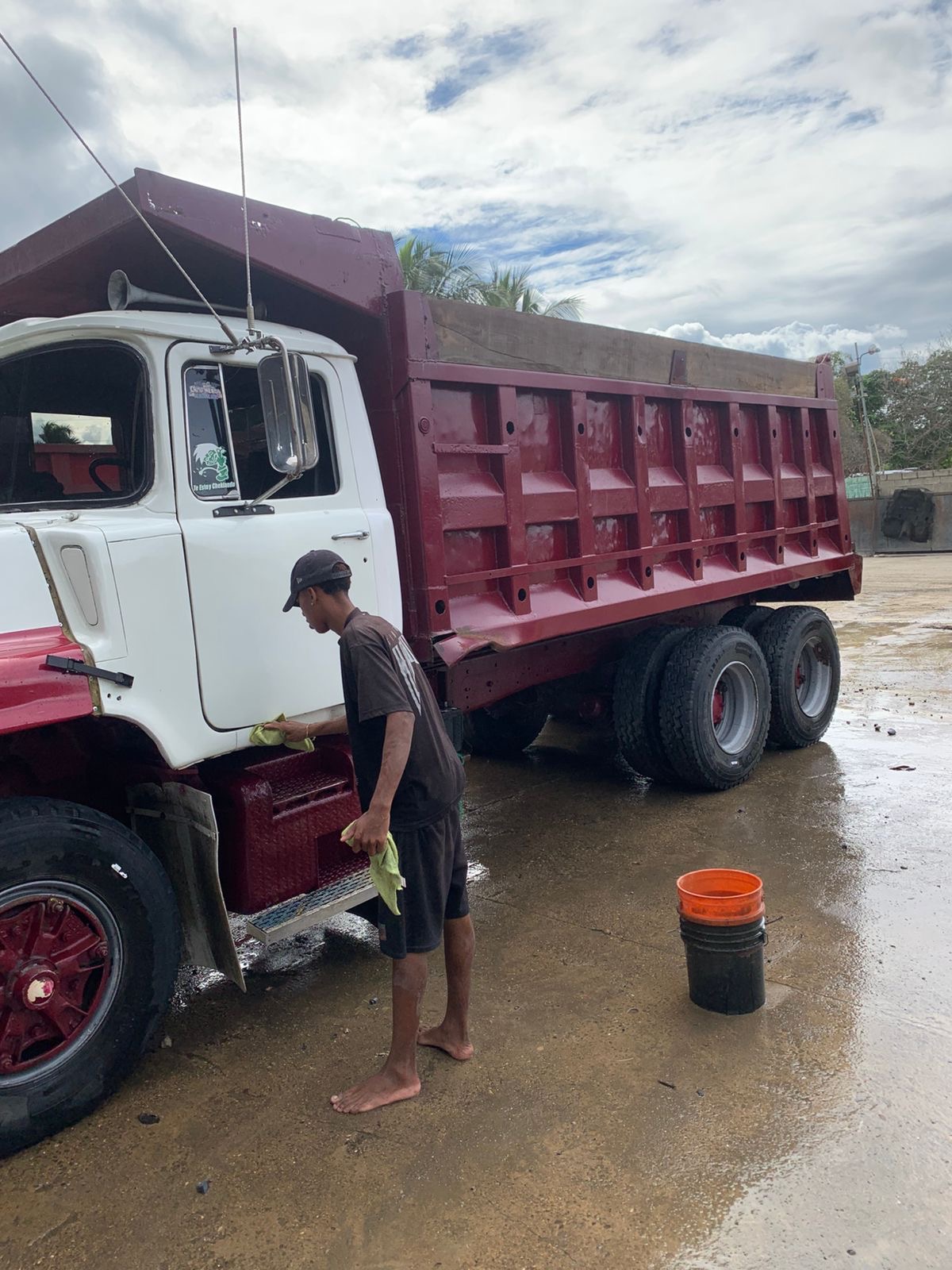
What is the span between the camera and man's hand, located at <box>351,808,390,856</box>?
272cm

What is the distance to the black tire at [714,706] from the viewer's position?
5.62 m

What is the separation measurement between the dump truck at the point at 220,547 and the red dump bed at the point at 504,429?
0.02 m

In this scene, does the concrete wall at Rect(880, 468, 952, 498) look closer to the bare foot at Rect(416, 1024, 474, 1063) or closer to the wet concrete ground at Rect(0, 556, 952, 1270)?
the wet concrete ground at Rect(0, 556, 952, 1270)

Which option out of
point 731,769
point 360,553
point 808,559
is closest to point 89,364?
point 360,553

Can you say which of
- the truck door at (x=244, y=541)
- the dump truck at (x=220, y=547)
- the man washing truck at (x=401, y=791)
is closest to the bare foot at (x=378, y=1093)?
the man washing truck at (x=401, y=791)

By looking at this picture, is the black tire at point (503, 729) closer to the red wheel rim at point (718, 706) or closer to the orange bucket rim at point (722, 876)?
the red wheel rim at point (718, 706)

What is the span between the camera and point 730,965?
10.8ft

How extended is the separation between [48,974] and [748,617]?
17.6ft

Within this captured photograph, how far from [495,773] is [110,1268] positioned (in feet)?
15.3

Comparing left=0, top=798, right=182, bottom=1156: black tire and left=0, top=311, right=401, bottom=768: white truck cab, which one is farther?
left=0, top=311, right=401, bottom=768: white truck cab

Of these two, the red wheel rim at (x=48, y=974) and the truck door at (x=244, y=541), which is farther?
the truck door at (x=244, y=541)

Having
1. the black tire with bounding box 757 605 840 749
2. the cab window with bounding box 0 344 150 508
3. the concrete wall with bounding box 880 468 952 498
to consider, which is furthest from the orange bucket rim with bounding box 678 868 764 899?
the concrete wall with bounding box 880 468 952 498

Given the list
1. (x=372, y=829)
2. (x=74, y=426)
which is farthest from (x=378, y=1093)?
(x=74, y=426)

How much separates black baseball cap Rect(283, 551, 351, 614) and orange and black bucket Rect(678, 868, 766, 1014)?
1668 mm
